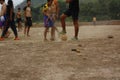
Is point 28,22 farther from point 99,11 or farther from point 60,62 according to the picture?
point 99,11

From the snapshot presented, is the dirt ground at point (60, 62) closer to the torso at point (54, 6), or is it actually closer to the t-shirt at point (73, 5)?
the t-shirt at point (73, 5)

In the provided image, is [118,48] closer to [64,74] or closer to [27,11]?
[64,74]

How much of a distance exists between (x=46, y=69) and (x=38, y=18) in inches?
3889

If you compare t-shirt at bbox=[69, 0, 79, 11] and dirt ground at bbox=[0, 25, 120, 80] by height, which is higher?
t-shirt at bbox=[69, 0, 79, 11]

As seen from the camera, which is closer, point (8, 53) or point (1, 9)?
point (8, 53)

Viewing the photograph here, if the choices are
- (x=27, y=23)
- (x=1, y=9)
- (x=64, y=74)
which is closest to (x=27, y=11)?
(x=27, y=23)

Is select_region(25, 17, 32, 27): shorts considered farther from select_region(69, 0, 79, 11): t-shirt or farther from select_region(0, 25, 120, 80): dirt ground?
select_region(0, 25, 120, 80): dirt ground

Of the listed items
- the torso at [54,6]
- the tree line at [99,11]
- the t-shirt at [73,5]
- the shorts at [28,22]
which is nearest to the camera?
the t-shirt at [73,5]

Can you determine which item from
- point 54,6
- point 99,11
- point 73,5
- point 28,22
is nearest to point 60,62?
point 73,5

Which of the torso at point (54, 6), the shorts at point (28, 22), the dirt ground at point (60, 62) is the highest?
the torso at point (54, 6)

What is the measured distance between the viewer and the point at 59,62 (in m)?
8.67

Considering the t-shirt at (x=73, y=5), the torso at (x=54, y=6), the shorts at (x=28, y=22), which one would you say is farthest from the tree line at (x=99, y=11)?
the t-shirt at (x=73, y=5)

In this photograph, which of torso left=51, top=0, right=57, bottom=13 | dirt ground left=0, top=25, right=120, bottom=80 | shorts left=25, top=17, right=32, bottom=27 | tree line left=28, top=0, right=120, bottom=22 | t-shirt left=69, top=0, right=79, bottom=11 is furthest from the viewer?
tree line left=28, top=0, right=120, bottom=22

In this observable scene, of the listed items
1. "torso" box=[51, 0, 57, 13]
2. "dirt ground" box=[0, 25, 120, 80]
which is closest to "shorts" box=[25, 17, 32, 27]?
"torso" box=[51, 0, 57, 13]
